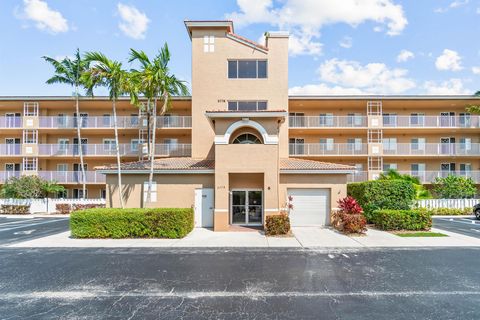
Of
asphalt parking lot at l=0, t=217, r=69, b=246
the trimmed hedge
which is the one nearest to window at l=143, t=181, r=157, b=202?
the trimmed hedge

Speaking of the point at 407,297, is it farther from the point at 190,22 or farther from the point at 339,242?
the point at 190,22

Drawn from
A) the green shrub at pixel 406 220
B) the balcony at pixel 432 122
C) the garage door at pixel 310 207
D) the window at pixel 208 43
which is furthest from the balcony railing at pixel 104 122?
the balcony at pixel 432 122

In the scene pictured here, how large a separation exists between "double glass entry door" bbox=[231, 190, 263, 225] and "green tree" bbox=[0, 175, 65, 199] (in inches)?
752

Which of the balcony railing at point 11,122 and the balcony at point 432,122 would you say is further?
the balcony railing at point 11,122

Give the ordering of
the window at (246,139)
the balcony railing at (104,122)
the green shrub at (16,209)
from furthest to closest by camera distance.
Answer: the balcony railing at (104,122) < the green shrub at (16,209) < the window at (246,139)

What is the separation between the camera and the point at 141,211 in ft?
45.9

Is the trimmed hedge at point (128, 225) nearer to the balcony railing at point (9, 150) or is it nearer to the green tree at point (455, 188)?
the balcony railing at point (9, 150)

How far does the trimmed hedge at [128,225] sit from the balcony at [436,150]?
23.1 m

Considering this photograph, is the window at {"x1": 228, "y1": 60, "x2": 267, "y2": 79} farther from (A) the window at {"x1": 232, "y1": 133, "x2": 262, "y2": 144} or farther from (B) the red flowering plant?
(B) the red flowering plant

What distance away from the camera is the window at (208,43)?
2202 centimetres

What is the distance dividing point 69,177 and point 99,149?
13.0ft

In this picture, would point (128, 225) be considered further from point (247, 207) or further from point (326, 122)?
point (326, 122)

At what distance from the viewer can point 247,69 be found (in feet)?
72.6

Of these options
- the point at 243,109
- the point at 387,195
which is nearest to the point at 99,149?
the point at 243,109
